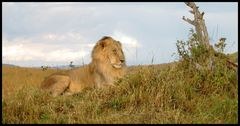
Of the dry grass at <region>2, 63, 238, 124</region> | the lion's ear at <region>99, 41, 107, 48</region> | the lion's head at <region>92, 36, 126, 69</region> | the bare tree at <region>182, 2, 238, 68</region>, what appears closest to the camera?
the dry grass at <region>2, 63, 238, 124</region>

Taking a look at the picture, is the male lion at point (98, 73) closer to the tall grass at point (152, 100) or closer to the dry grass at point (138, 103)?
the tall grass at point (152, 100)

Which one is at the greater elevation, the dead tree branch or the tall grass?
the dead tree branch

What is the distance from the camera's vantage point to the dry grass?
359 inches

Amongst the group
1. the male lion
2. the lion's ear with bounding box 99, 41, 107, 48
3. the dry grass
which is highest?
the lion's ear with bounding box 99, 41, 107, 48

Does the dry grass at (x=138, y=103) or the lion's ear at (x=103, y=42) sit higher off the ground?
the lion's ear at (x=103, y=42)

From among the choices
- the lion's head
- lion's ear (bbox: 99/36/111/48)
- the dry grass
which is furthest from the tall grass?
lion's ear (bbox: 99/36/111/48)

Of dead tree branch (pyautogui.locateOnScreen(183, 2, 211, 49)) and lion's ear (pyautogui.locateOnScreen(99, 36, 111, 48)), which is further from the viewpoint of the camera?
lion's ear (pyautogui.locateOnScreen(99, 36, 111, 48))

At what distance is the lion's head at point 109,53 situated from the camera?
12.6m

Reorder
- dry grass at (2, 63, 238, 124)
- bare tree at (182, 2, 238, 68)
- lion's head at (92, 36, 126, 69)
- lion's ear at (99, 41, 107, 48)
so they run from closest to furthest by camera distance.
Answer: dry grass at (2, 63, 238, 124)
bare tree at (182, 2, 238, 68)
lion's head at (92, 36, 126, 69)
lion's ear at (99, 41, 107, 48)

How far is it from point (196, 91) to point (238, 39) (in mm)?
1112

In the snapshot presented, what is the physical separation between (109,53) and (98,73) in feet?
1.51

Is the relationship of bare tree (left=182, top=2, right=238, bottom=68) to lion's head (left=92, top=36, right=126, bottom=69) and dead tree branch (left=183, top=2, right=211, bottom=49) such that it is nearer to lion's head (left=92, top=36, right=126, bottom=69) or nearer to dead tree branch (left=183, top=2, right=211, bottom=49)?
dead tree branch (left=183, top=2, right=211, bottom=49)

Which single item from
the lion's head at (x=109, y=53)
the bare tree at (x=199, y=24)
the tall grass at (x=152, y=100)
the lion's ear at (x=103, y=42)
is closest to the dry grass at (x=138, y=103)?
the tall grass at (x=152, y=100)

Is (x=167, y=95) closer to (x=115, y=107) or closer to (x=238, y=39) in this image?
(x=115, y=107)
